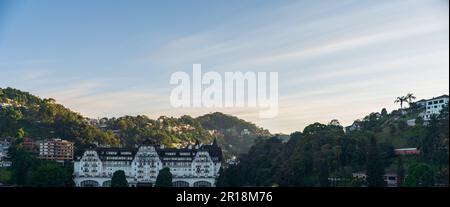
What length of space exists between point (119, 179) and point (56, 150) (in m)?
2.64

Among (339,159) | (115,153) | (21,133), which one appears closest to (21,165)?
(115,153)

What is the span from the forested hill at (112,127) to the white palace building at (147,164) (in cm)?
40

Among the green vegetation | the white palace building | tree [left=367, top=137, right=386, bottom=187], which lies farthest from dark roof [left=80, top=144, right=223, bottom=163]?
tree [left=367, top=137, right=386, bottom=187]

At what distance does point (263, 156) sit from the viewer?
1242 cm

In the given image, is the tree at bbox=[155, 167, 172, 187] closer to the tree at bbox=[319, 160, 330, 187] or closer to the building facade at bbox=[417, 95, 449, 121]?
the tree at bbox=[319, 160, 330, 187]

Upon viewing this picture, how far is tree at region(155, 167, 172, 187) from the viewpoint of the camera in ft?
40.1

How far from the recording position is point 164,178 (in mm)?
12305

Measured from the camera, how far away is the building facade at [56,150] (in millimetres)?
13383

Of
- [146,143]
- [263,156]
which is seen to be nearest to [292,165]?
[263,156]

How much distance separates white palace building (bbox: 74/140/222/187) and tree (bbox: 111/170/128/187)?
0.56ft

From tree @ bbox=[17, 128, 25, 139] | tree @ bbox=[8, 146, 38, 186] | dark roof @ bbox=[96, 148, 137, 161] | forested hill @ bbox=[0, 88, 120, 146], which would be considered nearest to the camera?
tree @ bbox=[8, 146, 38, 186]

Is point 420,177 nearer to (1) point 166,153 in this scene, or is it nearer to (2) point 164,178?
(2) point 164,178
